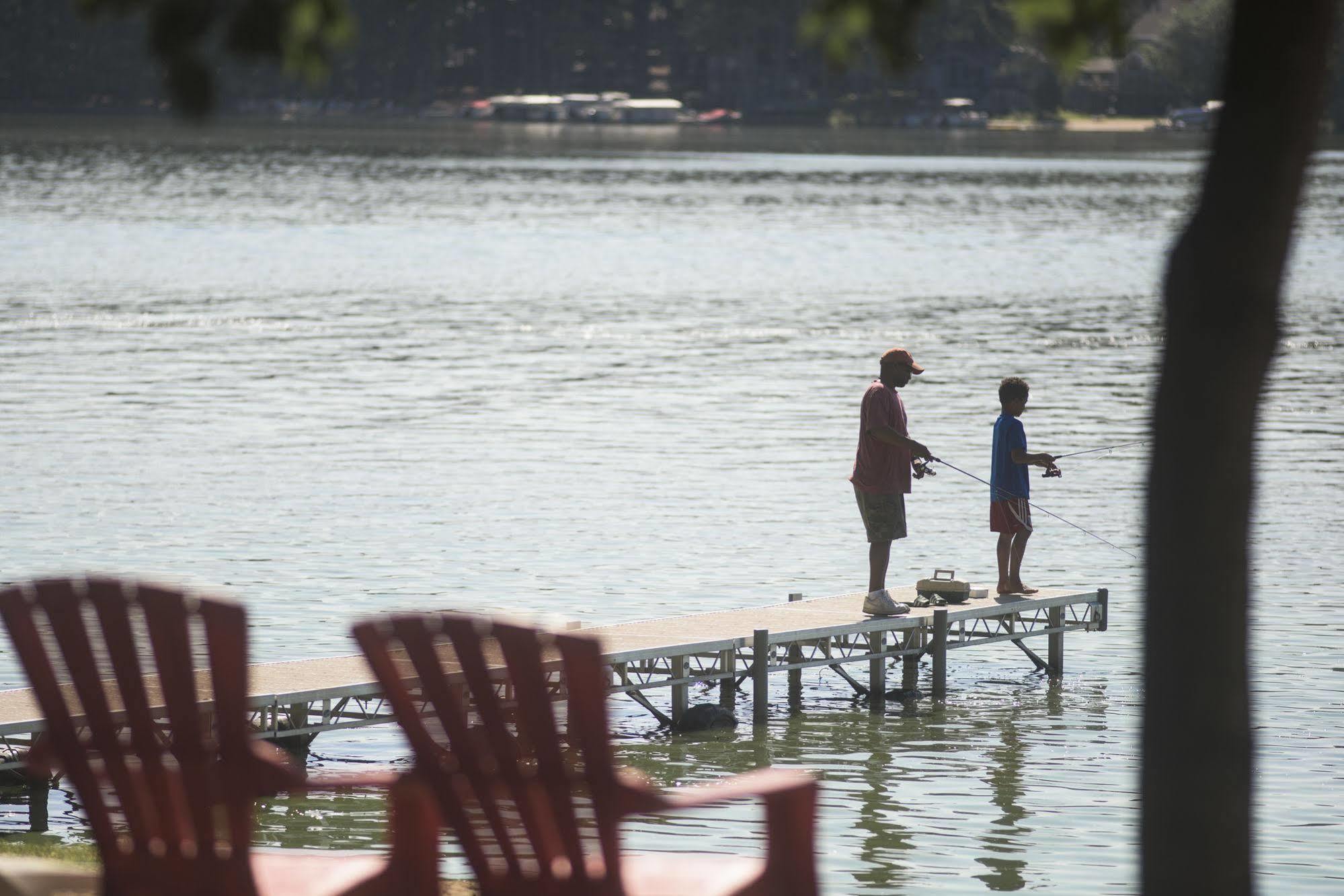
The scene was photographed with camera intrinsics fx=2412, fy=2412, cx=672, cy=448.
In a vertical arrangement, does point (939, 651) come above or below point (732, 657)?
below

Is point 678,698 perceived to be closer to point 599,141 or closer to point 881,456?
point 881,456

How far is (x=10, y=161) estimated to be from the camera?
117375 mm

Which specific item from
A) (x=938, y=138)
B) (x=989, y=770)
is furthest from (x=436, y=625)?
(x=938, y=138)

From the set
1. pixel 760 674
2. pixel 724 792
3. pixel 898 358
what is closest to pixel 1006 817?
pixel 760 674

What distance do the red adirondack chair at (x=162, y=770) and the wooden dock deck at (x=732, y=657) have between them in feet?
17.3

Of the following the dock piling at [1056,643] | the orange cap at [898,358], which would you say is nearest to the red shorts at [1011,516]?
the dock piling at [1056,643]

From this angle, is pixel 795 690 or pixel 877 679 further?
pixel 795 690

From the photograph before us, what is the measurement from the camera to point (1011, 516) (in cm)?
1502

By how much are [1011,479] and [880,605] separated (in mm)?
1176

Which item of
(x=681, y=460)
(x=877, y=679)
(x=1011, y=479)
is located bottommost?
(x=681, y=460)

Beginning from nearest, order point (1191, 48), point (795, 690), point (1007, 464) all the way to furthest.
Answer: point (1007, 464), point (795, 690), point (1191, 48)

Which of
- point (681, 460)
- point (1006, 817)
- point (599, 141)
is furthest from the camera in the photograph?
point (599, 141)

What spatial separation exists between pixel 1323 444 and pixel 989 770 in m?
17.4

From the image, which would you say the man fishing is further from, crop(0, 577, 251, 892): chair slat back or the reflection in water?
crop(0, 577, 251, 892): chair slat back
